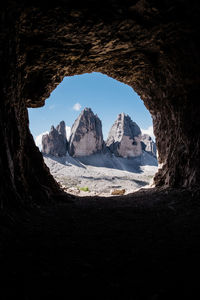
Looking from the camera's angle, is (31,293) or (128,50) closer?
(31,293)

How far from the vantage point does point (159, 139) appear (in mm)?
14562

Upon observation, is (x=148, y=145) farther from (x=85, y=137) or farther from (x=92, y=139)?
(x=85, y=137)

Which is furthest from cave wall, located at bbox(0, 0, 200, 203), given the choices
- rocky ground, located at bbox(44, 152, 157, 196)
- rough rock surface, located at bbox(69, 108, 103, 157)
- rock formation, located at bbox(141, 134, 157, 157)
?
rock formation, located at bbox(141, 134, 157, 157)

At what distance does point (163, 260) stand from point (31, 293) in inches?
76.1

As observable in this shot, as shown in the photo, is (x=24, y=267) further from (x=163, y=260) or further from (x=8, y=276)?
(x=163, y=260)

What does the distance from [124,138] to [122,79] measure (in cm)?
8967

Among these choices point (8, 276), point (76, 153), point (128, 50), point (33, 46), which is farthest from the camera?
point (76, 153)

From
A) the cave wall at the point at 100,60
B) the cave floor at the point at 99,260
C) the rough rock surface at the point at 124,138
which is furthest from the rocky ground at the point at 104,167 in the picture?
the cave floor at the point at 99,260

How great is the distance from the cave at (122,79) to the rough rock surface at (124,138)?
293ft

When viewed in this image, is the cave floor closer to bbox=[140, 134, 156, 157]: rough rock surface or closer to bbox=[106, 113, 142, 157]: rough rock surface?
bbox=[106, 113, 142, 157]: rough rock surface

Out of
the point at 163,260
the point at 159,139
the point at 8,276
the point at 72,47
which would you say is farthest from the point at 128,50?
the point at 8,276

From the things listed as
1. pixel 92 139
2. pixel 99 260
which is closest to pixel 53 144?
pixel 92 139

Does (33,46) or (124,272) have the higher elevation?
(33,46)

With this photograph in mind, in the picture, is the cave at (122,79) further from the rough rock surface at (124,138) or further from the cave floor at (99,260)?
the rough rock surface at (124,138)
